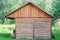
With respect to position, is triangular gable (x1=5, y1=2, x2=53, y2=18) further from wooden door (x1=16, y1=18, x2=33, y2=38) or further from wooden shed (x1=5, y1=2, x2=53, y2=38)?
wooden door (x1=16, y1=18, x2=33, y2=38)

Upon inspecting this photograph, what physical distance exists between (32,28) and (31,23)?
0.55m

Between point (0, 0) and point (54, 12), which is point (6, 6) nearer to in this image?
point (0, 0)

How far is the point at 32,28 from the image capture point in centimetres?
2436

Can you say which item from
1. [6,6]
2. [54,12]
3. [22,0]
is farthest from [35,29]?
[22,0]

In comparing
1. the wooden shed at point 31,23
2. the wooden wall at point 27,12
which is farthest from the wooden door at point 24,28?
the wooden wall at point 27,12

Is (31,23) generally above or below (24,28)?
above

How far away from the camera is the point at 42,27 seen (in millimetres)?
24453

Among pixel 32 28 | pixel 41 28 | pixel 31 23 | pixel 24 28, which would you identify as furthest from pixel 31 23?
pixel 41 28

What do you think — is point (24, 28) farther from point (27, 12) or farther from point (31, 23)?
point (27, 12)

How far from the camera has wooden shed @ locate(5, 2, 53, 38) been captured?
24.3m

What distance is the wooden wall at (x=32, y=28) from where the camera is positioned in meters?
24.3

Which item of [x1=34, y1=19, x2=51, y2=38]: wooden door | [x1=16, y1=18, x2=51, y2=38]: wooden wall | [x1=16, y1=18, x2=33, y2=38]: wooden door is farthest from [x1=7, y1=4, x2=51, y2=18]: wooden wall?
[x1=34, y1=19, x2=51, y2=38]: wooden door

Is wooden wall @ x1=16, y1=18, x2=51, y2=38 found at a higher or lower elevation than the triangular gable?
lower

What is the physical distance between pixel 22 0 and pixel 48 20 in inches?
2089
